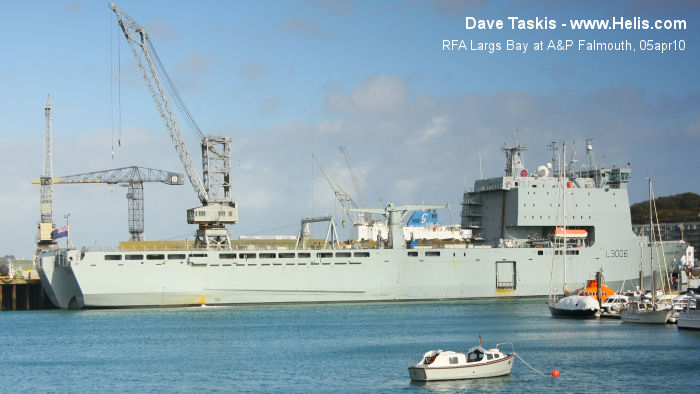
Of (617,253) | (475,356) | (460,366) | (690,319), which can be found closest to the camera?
(460,366)

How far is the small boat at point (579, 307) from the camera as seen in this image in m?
44.7

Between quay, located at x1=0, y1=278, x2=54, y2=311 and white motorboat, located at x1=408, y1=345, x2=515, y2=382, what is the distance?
4048 centimetres

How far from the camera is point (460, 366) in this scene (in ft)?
86.9

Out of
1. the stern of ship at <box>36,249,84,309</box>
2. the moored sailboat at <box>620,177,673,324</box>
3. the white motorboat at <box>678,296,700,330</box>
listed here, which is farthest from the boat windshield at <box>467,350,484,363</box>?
the stern of ship at <box>36,249,84,309</box>

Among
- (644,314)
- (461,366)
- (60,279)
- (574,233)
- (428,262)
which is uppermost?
(574,233)

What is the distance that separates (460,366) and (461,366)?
0.05 m

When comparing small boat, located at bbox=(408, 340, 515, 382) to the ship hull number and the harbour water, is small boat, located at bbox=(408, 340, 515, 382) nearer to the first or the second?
the harbour water

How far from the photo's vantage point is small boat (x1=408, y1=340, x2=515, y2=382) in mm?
26406

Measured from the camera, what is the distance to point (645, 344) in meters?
33.9

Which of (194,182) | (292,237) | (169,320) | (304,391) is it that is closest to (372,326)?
(169,320)

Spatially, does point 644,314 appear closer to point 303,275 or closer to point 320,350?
point 320,350

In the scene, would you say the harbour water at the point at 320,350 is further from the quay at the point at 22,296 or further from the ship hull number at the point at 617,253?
the ship hull number at the point at 617,253

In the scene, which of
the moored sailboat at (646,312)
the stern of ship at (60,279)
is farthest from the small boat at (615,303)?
the stern of ship at (60,279)

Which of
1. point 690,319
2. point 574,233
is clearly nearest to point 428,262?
point 574,233
